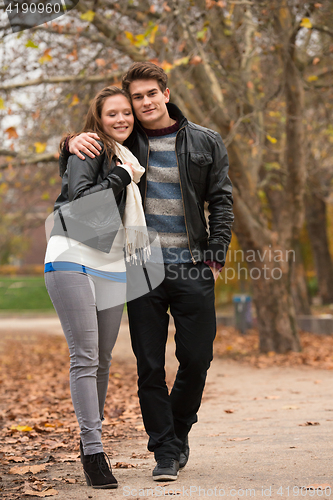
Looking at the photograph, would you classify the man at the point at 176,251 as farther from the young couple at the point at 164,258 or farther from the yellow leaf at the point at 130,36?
the yellow leaf at the point at 130,36

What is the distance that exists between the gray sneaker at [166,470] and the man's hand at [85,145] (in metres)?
1.69

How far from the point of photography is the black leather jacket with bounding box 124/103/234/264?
3.29m

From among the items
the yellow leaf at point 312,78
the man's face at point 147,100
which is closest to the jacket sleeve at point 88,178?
the man's face at point 147,100

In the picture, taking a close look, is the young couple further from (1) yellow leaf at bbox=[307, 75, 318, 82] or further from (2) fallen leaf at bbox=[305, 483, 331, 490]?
(1) yellow leaf at bbox=[307, 75, 318, 82]

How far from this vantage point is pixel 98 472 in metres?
2.99

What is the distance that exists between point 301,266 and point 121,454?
41.1 ft

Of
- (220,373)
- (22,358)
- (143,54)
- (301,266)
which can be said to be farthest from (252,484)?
(301,266)

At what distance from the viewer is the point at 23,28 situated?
799cm

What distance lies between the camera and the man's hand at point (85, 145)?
3055 millimetres

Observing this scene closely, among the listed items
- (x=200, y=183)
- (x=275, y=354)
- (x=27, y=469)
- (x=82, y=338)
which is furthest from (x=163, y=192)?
(x=275, y=354)

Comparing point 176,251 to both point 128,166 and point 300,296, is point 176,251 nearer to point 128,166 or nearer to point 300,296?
point 128,166

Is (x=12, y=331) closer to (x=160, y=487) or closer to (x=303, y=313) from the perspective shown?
(x=303, y=313)

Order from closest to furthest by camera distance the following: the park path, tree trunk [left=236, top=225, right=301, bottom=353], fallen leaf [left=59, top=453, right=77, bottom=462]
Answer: the park path < fallen leaf [left=59, top=453, right=77, bottom=462] < tree trunk [left=236, top=225, right=301, bottom=353]

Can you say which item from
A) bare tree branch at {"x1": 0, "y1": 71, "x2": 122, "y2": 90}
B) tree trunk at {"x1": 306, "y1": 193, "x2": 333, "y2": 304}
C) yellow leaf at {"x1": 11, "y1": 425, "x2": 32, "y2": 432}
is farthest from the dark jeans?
tree trunk at {"x1": 306, "y1": 193, "x2": 333, "y2": 304}
